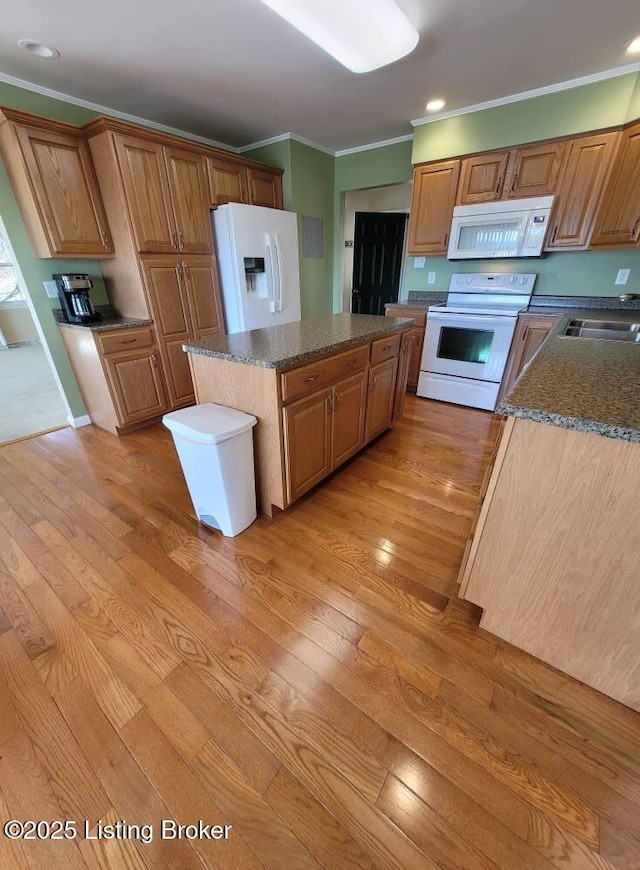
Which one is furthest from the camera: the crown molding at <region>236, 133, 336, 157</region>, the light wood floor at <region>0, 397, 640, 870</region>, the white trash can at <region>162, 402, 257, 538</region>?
the crown molding at <region>236, 133, 336, 157</region>

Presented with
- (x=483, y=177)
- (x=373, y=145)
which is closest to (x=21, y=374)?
(x=373, y=145)

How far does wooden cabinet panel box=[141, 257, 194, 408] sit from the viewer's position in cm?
281

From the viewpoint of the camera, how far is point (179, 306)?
119 inches

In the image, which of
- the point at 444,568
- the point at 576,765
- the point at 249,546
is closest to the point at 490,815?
the point at 576,765

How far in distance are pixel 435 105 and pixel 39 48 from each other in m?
2.79

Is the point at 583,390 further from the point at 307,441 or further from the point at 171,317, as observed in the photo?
the point at 171,317

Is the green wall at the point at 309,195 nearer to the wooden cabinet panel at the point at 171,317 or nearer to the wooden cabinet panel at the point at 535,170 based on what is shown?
the wooden cabinet panel at the point at 171,317

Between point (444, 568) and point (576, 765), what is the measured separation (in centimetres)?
71

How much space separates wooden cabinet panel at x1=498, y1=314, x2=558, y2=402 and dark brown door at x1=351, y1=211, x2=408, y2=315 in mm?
2339

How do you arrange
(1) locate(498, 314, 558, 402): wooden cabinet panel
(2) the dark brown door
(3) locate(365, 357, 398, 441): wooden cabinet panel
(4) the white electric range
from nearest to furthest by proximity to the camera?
(3) locate(365, 357, 398, 441): wooden cabinet panel → (1) locate(498, 314, 558, 402): wooden cabinet panel → (4) the white electric range → (2) the dark brown door

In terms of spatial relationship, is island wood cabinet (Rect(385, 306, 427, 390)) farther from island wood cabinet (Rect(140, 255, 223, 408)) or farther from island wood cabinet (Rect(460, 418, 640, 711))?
island wood cabinet (Rect(460, 418, 640, 711))

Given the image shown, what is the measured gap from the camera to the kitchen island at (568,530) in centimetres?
91

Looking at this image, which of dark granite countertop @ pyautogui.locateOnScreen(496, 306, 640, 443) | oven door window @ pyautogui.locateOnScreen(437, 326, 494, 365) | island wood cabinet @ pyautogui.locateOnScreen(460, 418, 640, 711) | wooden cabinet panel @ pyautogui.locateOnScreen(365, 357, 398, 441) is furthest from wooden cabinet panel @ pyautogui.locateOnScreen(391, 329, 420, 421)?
island wood cabinet @ pyautogui.locateOnScreen(460, 418, 640, 711)

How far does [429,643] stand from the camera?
1289 millimetres
